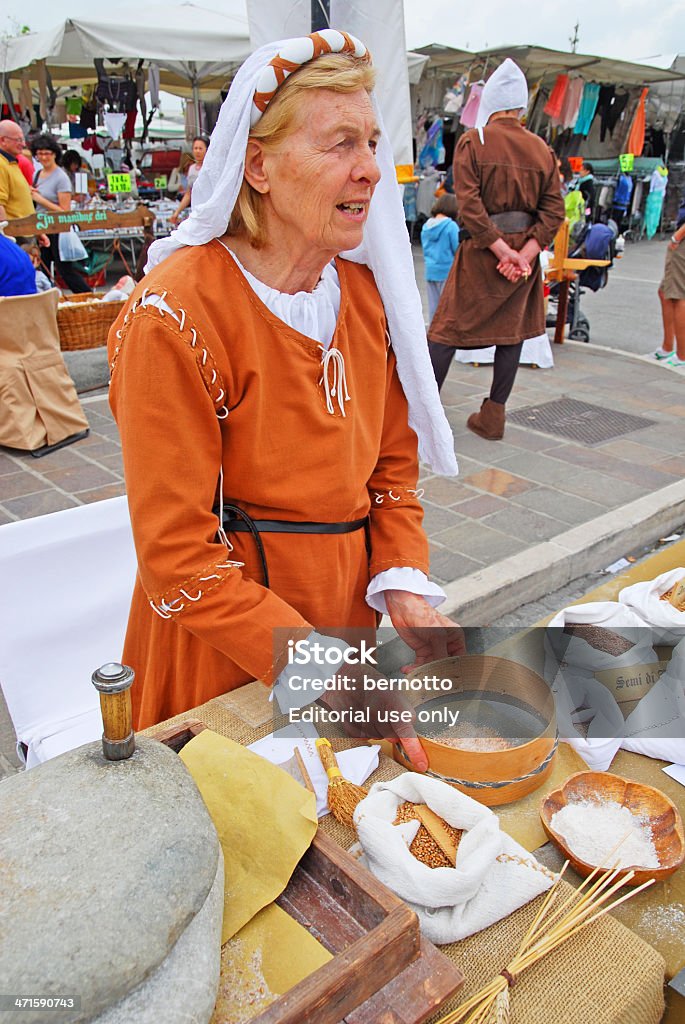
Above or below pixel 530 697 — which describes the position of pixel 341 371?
above

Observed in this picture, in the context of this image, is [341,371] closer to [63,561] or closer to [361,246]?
[361,246]

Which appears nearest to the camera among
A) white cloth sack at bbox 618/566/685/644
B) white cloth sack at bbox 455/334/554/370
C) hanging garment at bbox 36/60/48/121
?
white cloth sack at bbox 618/566/685/644

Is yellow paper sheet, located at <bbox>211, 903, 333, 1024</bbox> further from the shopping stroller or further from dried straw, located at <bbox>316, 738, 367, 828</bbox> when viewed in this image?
the shopping stroller

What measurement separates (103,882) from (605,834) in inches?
33.5

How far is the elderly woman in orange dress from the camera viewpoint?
51.9 inches

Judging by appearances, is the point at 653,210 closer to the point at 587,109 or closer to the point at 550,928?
the point at 587,109

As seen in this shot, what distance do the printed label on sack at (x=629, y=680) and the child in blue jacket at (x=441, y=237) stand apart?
21.7ft

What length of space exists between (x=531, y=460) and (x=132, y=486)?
4.18 meters

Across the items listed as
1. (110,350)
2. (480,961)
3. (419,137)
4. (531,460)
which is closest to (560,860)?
(480,961)

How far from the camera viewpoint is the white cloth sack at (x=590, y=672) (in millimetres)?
1462

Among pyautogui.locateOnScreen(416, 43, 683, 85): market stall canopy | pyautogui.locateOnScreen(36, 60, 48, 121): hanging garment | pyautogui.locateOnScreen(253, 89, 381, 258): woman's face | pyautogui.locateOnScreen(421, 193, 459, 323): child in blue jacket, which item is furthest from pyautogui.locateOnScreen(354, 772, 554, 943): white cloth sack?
pyautogui.locateOnScreen(416, 43, 683, 85): market stall canopy

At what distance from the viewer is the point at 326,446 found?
4.83ft

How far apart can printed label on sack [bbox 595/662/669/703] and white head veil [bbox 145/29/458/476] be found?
581 mm

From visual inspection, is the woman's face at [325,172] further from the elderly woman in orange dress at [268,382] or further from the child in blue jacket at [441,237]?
the child in blue jacket at [441,237]
